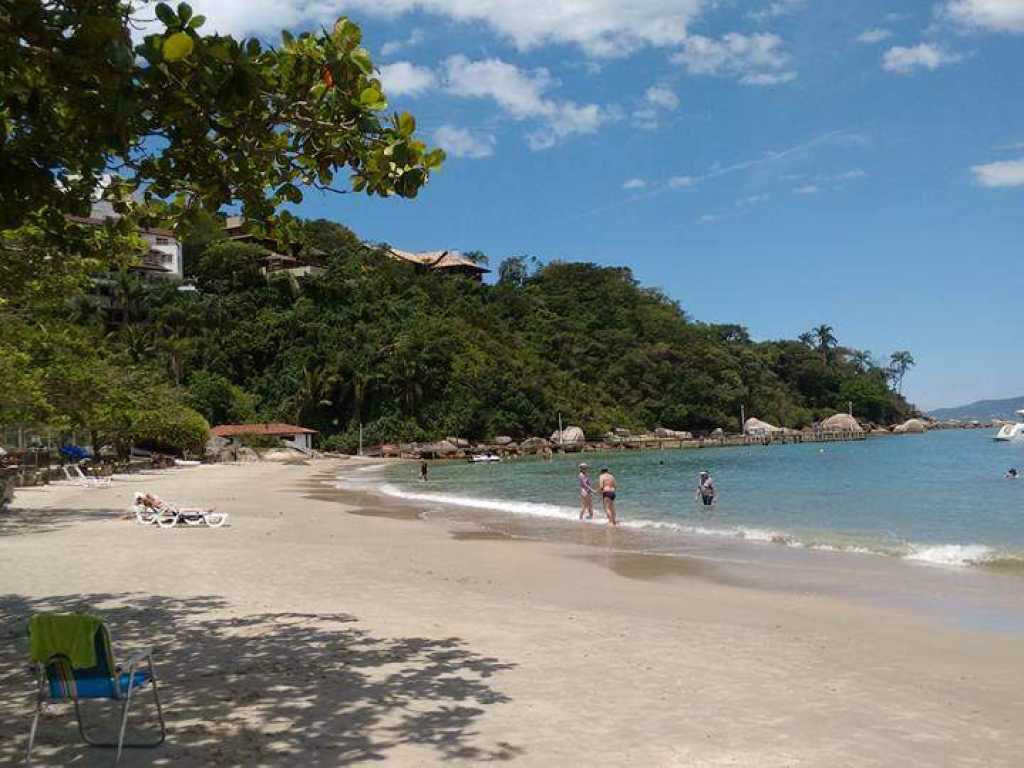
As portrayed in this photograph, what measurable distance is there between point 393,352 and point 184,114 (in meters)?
Result: 82.5

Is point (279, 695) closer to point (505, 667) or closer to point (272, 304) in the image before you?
point (505, 667)

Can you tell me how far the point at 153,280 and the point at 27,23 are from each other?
291ft

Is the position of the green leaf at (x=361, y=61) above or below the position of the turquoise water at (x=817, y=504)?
above

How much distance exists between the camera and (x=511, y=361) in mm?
95688

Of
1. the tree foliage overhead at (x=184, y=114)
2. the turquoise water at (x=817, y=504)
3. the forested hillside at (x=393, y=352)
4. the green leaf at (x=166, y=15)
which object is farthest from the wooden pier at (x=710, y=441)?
the green leaf at (x=166, y=15)

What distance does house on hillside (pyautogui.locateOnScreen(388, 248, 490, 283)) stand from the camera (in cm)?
11562

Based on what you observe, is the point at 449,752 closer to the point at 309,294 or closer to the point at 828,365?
the point at 309,294

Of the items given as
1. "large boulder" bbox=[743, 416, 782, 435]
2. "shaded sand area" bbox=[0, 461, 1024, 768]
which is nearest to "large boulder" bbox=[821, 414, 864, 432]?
"large boulder" bbox=[743, 416, 782, 435]

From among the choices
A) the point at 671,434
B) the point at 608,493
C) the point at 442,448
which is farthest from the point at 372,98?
the point at 671,434

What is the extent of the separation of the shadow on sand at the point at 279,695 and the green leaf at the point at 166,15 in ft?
12.8

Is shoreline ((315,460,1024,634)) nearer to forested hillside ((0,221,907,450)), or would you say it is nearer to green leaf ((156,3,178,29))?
green leaf ((156,3,178,29))

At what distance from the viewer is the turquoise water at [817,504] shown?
18.8m

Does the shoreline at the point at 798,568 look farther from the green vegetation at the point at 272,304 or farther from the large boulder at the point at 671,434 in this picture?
the large boulder at the point at 671,434

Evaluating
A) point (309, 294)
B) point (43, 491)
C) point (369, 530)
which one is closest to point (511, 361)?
point (309, 294)
